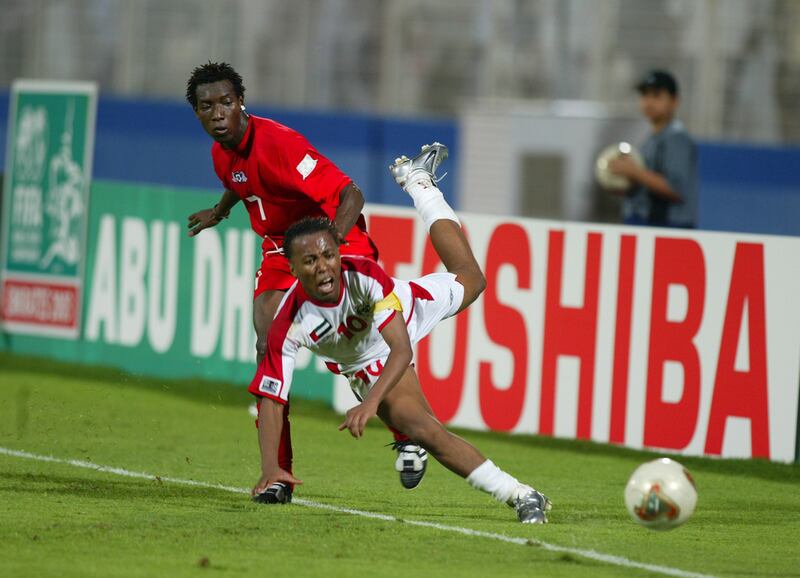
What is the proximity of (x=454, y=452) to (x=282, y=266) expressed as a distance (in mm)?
1654

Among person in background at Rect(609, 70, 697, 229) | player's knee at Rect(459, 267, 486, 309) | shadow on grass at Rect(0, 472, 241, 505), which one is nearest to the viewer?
player's knee at Rect(459, 267, 486, 309)

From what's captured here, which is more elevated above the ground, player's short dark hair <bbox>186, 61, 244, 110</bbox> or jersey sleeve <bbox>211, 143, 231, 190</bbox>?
player's short dark hair <bbox>186, 61, 244, 110</bbox>

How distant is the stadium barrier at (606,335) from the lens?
1049 cm

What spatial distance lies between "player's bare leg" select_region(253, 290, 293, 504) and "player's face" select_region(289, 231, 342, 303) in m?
0.78

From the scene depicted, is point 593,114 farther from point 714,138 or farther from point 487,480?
point 487,480

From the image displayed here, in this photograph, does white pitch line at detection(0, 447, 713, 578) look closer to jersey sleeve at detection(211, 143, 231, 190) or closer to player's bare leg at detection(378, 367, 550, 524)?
player's bare leg at detection(378, 367, 550, 524)

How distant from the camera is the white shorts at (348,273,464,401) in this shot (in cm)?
777

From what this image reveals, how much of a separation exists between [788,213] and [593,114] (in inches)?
151

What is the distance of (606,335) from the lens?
11.1 meters

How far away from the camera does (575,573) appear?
656 centimetres

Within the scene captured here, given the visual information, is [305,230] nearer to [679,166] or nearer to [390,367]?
[390,367]

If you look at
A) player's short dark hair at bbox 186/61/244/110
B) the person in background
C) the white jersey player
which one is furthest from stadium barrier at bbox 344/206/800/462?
player's short dark hair at bbox 186/61/244/110

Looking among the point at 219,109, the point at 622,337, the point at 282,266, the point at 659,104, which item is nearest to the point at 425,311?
the point at 282,266

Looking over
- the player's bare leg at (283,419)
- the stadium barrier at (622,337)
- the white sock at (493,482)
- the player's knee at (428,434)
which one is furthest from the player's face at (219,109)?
the stadium barrier at (622,337)
